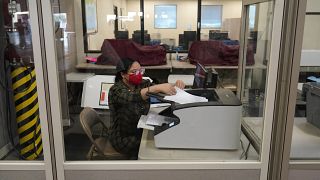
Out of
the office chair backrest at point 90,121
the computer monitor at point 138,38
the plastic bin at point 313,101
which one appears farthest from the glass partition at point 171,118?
the computer monitor at point 138,38

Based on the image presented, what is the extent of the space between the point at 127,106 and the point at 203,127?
0.66m

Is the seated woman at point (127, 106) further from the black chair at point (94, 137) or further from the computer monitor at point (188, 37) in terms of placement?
the computer monitor at point (188, 37)

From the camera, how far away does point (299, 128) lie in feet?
4.76

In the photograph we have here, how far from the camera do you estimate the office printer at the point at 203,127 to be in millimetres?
1409

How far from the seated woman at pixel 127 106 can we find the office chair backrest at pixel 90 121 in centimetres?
15

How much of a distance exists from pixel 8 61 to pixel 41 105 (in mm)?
1393

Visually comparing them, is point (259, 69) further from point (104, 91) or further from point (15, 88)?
point (104, 91)

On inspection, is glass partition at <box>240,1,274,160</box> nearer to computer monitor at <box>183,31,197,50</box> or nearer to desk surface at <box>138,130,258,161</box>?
desk surface at <box>138,130,258,161</box>

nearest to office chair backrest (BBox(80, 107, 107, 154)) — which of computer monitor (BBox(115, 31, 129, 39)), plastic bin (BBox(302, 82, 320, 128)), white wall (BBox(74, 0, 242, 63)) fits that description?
plastic bin (BBox(302, 82, 320, 128))

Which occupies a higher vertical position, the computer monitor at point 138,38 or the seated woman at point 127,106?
the computer monitor at point 138,38

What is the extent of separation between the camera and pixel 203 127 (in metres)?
1.42

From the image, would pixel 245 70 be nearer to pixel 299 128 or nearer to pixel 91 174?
pixel 299 128

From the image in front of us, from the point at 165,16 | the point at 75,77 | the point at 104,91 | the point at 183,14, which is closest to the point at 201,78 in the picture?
the point at 75,77

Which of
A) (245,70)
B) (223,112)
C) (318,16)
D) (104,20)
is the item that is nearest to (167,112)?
(223,112)
